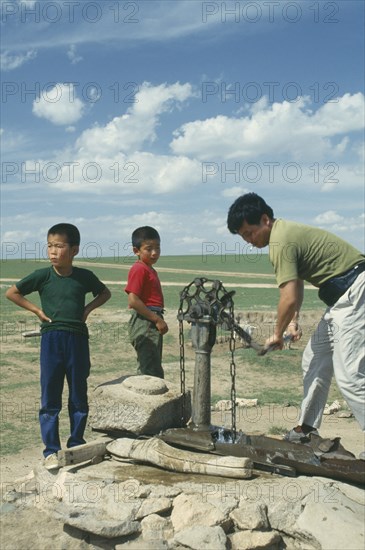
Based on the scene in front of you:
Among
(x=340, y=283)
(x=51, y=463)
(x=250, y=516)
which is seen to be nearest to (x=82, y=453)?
(x=51, y=463)

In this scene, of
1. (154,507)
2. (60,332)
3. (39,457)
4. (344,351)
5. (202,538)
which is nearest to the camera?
(202,538)

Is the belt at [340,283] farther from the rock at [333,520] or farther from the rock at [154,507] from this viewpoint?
the rock at [154,507]

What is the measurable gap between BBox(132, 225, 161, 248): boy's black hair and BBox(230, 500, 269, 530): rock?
2.56m

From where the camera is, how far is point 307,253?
4.80 m

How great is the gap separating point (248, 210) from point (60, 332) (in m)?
1.92

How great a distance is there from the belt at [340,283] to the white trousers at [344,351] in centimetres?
4

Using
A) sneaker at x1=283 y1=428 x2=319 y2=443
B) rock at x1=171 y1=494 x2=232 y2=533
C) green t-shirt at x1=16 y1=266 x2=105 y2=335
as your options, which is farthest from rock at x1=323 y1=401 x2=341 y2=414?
rock at x1=171 y1=494 x2=232 y2=533

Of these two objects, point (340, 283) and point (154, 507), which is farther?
point (340, 283)

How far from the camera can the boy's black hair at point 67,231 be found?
554cm

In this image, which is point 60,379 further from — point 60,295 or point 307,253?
point 307,253

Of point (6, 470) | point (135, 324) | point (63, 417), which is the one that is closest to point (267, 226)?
point (135, 324)

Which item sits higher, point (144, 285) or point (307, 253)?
point (307, 253)

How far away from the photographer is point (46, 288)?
5547mm

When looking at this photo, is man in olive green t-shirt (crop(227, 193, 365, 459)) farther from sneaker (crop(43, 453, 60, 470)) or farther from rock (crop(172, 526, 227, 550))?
sneaker (crop(43, 453, 60, 470))
